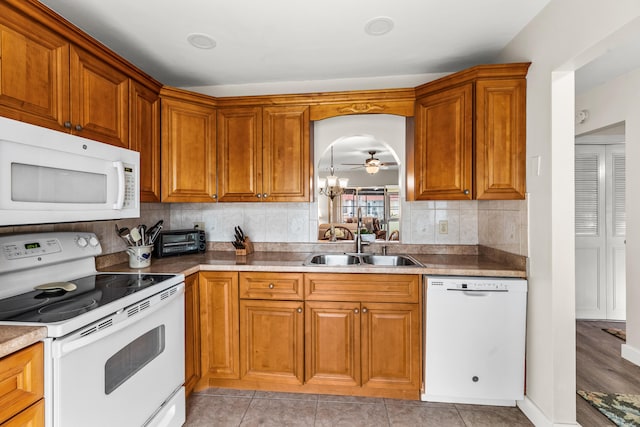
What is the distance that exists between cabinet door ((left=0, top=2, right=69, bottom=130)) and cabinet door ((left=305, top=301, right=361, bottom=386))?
5.66 feet

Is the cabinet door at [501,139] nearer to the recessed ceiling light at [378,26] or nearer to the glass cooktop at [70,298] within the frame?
the recessed ceiling light at [378,26]

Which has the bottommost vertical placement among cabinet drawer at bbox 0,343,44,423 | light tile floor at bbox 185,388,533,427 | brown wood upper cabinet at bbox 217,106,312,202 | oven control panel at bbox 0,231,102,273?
light tile floor at bbox 185,388,533,427

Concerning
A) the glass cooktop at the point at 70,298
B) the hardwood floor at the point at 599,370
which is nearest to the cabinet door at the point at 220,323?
the glass cooktop at the point at 70,298

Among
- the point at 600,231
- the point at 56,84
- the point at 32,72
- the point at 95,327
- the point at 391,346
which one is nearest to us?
the point at 95,327

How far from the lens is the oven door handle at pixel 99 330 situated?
1.08 m

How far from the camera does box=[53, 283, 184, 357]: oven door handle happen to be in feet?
3.53

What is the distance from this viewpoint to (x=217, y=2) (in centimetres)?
168

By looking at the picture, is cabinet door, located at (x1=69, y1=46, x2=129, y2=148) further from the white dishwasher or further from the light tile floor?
the white dishwasher

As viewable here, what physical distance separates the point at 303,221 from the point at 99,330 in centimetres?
172

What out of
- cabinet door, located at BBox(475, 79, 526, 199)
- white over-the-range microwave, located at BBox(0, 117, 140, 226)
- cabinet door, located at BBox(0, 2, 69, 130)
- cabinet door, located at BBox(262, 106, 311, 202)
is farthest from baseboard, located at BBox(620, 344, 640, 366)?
cabinet door, located at BBox(0, 2, 69, 130)

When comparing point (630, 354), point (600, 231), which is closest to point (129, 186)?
point (630, 354)

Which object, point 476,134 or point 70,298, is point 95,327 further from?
point 476,134

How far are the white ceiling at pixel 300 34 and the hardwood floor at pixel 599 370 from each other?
7.95ft

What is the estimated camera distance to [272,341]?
6.97 ft
